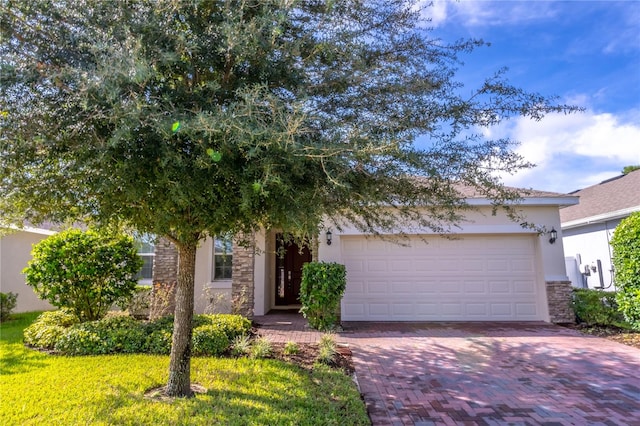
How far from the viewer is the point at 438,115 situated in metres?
4.13

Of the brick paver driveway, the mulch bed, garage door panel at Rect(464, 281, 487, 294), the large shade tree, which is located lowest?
the brick paver driveway

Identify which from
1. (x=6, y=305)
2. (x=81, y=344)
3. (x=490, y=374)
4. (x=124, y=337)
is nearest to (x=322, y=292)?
(x=490, y=374)

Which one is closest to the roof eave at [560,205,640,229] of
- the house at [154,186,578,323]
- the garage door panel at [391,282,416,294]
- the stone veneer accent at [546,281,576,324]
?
the house at [154,186,578,323]

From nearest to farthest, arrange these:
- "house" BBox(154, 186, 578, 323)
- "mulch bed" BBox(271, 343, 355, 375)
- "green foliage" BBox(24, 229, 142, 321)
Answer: "mulch bed" BBox(271, 343, 355, 375)
"green foliage" BBox(24, 229, 142, 321)
"house" BBox(154, 186, 578, 323)

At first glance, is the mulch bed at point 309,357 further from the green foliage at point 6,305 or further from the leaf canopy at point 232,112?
the green foliage at point 6,305

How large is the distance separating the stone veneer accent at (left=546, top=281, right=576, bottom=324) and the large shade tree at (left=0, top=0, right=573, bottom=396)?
645cm

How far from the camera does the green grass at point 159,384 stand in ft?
12.2

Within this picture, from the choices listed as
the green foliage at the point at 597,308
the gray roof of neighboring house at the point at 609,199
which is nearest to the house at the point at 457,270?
the green foliage at the point at 597,308

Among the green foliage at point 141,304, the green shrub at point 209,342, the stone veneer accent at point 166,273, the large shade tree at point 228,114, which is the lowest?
the green shrub at point 209,342

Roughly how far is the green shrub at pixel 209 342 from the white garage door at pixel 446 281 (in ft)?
13.6

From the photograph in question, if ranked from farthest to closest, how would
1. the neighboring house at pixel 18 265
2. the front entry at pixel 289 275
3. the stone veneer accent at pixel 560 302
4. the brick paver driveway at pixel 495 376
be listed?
the front entry at pixel 289 275, the neighboring house at pixel 18 265, the stone veneer accent at pixel 560 302, the brick paver driveway at pixel 495 376

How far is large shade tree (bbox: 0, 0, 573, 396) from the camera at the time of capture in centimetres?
294

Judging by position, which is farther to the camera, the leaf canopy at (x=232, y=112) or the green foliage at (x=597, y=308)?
the green foliage at (x=597, y=308)

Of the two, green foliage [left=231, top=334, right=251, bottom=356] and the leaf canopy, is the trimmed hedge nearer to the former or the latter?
green foliage [left=231, top=334, right=251, bottom=356]
